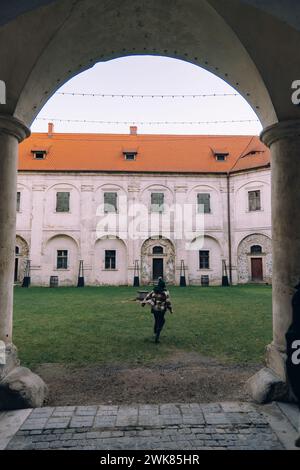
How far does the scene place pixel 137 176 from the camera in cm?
2708

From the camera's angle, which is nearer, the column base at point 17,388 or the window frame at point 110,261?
the column base at point 17,388

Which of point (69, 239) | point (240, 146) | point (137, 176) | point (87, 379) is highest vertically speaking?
point (240, 146)

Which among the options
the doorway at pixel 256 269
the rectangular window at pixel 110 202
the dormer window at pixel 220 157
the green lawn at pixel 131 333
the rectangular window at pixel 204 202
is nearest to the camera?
the green lawn at pixel 131 333

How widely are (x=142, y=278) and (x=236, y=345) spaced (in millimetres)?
19149

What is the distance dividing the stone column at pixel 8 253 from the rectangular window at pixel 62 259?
22.0 metres

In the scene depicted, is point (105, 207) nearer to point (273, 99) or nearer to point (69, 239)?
point (69, 239)

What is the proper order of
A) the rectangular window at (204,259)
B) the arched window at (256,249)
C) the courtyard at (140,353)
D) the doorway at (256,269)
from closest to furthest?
the courtyard at (140,353), the arched window at (256,249), the doorway at (256,269), the rectangular window at (204,259)

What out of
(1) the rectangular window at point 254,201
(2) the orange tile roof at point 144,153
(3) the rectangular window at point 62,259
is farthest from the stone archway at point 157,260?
(1) the rectangular window at point 254,201

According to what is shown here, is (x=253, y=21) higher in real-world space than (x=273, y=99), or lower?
higher

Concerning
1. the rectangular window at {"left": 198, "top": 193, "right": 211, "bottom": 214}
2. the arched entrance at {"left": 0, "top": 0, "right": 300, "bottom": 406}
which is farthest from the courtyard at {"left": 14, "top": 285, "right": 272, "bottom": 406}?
the rectangular window at {"left": 198, "top": 193, "right": 211, "bottom": 214}

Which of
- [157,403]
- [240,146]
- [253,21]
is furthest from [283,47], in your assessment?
[240,146]

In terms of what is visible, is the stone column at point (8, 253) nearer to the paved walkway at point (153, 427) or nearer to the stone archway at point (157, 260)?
the paved walkway at point (153, 427)

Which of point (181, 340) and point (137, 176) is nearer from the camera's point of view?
point (181, 340)

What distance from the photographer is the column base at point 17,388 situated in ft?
14.1
